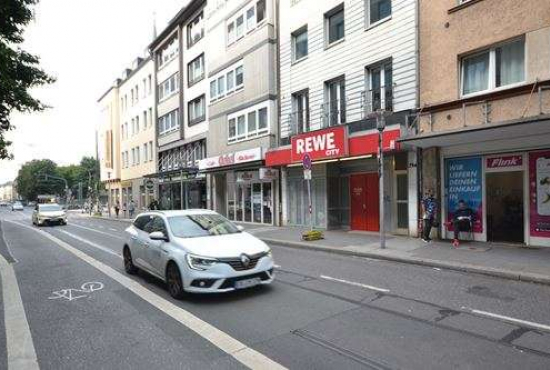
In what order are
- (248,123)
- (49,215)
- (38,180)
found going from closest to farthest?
(248,123) < (49,215) < (38,180)

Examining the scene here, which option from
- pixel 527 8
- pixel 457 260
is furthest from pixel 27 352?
pixel 527 8

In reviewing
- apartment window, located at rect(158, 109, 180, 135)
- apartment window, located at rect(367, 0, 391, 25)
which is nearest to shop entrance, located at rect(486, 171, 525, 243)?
apartment window, located at rect(367, 0, 391, 25)

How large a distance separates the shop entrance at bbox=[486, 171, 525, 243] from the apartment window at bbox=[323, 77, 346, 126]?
644cm

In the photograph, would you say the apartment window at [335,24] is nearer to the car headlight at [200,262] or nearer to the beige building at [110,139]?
the car headlight at [200,262]

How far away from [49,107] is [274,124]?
1056 cm

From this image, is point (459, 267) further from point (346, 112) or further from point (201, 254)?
point (346, 112)

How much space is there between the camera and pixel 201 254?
6.82 m

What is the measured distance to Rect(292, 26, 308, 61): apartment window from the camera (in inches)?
766

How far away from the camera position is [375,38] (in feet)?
50.5

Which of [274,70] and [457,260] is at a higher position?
[274,70]

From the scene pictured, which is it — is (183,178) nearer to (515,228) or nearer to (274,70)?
(274,70)

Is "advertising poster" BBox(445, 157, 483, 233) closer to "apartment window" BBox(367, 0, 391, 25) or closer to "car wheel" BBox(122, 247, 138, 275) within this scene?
"apartment window" BBox(367, 0, 391, 25)

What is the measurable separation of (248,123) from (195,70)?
34.2ft

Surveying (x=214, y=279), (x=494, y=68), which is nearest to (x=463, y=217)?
(x=494, y=68)
